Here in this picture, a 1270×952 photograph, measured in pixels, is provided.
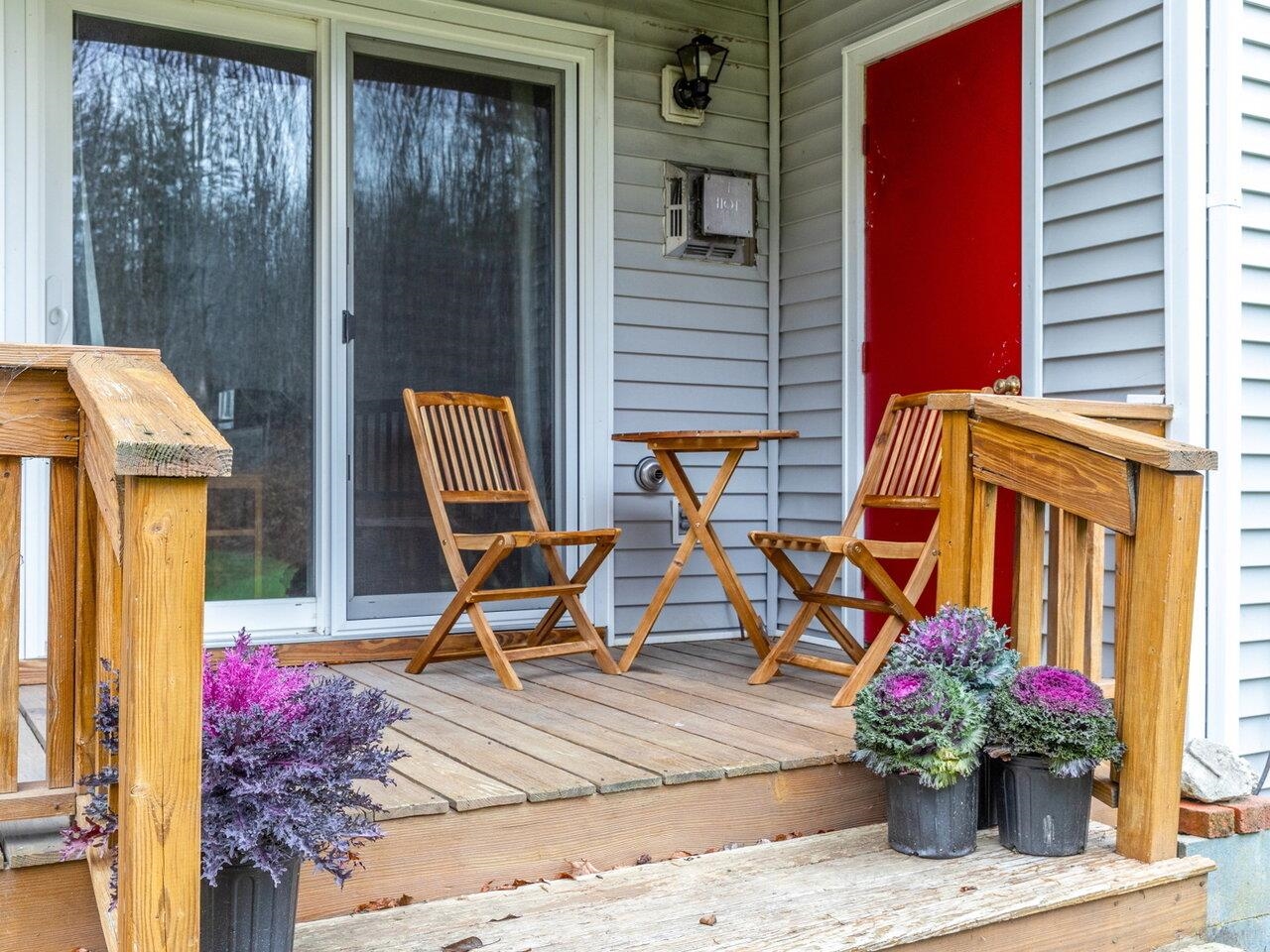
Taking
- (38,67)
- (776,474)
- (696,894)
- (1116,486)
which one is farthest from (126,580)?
(776,474)

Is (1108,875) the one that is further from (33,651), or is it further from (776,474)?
(33,651)

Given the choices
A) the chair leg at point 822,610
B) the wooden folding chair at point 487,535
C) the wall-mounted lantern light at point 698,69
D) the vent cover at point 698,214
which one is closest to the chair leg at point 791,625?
the chair leg at point 822,610

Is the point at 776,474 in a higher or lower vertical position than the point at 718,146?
lower

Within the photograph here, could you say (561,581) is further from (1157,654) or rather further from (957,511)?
(1157,654)

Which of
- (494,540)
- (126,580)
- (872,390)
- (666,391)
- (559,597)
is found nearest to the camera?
(126,580)

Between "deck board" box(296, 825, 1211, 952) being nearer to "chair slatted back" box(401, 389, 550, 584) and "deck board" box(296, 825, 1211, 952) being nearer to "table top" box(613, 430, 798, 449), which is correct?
"table top" box(613, 430, 798, 449)

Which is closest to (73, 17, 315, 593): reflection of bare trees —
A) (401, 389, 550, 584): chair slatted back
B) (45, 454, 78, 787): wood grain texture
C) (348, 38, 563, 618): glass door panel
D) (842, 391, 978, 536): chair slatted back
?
(348, 38, 563, 618): glass door panel

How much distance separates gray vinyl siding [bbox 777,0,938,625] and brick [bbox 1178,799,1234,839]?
1956 mm

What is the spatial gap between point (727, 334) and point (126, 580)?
3.30 m

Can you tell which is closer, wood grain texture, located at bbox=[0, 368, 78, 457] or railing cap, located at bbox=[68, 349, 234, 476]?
railing cap, located at bbox=[68, 349, 234, 476]

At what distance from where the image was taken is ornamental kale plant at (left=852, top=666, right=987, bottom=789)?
212 centimetres

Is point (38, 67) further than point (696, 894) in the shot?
Yes

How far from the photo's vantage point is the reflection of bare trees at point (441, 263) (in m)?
3.76

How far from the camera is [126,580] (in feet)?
4.35
